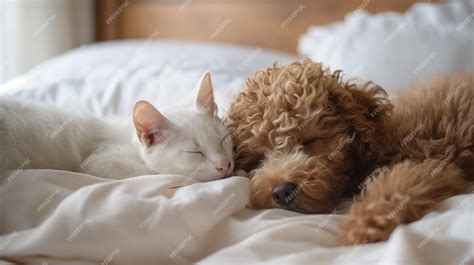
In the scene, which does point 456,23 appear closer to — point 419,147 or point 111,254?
point 419,147

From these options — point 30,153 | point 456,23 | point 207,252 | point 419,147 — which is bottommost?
point 207,252

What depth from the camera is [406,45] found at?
238cm

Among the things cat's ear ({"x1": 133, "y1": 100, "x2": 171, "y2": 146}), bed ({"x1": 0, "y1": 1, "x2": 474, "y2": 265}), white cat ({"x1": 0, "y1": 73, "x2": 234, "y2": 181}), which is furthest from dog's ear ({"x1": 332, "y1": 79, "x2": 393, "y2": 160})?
cat's ear ({"x1": 133, "y1": 100, "x2": 171, "y2": 146})

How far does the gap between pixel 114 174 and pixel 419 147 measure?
1.01m

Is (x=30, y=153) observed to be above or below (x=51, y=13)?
below

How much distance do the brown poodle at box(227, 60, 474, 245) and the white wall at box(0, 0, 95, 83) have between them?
2297 millimetres

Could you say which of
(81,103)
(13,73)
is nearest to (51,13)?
(13,73)

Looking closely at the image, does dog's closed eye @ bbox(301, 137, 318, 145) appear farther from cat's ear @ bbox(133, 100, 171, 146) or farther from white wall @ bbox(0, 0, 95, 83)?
white wall @ bbox(0, 0, 95, 83)

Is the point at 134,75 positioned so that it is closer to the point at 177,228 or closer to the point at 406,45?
the point at 406,45

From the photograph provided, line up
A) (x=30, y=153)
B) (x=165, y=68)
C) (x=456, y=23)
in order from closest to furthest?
(x=30, y=153)
(x=456, y=23)
(x=165, y=68)

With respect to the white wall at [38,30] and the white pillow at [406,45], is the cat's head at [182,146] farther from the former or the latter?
the white wall at [38,30]

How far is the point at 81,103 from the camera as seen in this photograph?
255 centimetres

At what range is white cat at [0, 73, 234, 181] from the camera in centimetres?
146

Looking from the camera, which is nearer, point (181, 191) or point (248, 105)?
point (181, 191)
